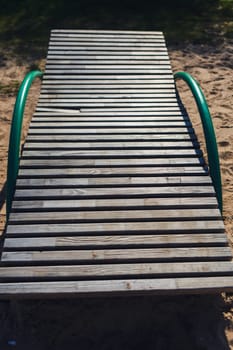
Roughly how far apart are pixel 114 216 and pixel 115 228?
0.13 metres

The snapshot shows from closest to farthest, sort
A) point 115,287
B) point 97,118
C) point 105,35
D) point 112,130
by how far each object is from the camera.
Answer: point 115,287, point 112,130, point 97,118, point 105,35

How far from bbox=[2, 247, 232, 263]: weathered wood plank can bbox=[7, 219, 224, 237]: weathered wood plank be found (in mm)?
175

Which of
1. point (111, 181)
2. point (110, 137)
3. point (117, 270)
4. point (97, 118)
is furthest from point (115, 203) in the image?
point (97, 118)

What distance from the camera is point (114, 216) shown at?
10.0ft

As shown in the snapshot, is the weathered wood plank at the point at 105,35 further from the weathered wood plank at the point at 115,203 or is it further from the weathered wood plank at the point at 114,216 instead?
the weathered wood plank at the point at 114,216

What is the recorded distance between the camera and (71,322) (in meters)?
3.02

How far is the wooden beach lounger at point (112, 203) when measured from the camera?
8.75ft

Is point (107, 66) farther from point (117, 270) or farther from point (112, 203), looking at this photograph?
point (117, 270)

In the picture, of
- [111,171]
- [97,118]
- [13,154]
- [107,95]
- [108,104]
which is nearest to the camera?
[13,154]

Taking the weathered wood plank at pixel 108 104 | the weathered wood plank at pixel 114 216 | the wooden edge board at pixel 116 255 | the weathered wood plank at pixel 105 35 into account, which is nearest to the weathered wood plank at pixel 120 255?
the wooden edge board at pixel 116 255

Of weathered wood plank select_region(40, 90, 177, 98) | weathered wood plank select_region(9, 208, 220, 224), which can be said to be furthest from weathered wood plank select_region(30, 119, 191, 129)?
weathered wood plank select_region(9, 208, 220, 224)

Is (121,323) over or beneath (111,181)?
beneath

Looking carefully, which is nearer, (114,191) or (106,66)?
(114,191)

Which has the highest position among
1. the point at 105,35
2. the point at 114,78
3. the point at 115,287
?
the point at 105,35
